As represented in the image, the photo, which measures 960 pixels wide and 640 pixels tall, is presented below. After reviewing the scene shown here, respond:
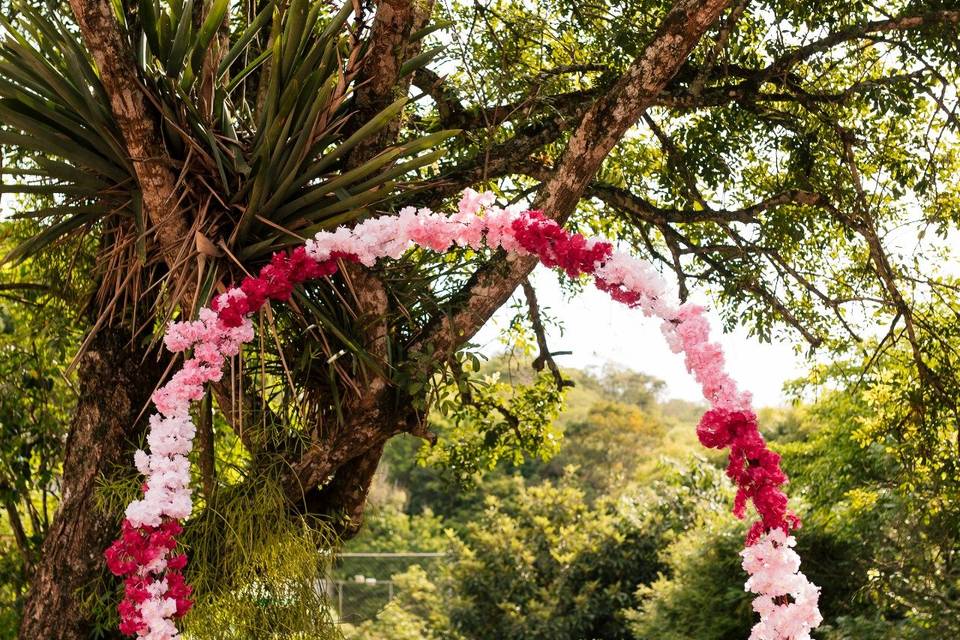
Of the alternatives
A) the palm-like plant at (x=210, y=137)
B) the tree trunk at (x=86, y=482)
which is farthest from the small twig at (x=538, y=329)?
the tree trunk at (x=86, y=482)

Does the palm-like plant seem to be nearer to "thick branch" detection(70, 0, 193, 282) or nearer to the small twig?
"thick branch" detection(70, 0, 193, 282)

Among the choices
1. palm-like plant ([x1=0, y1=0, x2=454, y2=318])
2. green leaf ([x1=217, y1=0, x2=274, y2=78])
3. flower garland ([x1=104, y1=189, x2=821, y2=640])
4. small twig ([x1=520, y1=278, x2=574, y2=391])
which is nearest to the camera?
flower garland ([x1=104, y1=189, x2=821, y2=640])

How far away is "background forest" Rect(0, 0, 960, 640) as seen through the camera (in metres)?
3.59

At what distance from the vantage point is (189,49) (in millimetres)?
3732

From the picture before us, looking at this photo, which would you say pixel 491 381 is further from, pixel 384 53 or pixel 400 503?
pixel 400 503

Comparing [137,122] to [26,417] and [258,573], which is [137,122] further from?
[26,417]

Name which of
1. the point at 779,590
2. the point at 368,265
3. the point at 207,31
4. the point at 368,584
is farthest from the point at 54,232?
the point at 368,584

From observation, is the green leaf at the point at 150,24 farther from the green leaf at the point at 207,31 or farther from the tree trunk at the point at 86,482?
the tree trunk at the point at 86,482

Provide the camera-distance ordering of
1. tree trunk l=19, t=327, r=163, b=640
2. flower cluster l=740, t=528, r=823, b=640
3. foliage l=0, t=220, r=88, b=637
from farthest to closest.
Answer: foliage l=0, t=220, r=88, b=637 → tree trunk l=19, t=327, r=163, b=640 → flower cluster l=740, t=528, r=823, b=640

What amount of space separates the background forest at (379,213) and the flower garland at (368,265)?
0.66ft

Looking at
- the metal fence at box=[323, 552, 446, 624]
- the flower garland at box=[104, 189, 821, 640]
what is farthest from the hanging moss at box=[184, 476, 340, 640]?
the metal fence at box=[323, 552, 446, 624]

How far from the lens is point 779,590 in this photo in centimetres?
312

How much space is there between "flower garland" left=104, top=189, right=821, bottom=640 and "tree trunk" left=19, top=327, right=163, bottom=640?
661 mm

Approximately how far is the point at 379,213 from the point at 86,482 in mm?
1488
